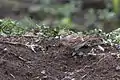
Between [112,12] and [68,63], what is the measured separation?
7419 millimetres

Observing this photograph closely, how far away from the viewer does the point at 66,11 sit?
1131 cm

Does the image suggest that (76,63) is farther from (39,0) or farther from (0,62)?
(39,0)

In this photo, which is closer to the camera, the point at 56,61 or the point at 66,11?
the point at 56,61

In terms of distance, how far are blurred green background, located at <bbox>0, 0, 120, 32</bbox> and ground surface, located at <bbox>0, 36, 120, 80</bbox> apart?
644 cm

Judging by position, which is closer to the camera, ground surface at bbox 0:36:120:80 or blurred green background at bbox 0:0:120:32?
ground surface at bbox 0:36:120:80

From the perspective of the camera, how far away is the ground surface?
11.3 ft

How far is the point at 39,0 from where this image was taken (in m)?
12.3

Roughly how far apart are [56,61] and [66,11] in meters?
7.72

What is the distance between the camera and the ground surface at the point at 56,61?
3.43m

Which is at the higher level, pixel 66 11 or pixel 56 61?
pixel 66 11

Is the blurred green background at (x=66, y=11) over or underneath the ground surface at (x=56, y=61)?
over

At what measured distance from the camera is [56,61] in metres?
3.65

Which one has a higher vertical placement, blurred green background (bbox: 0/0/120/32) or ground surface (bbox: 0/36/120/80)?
blurred green background (bbox: 0/0/120/32)

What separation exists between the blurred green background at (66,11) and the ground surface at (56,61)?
254 inches
